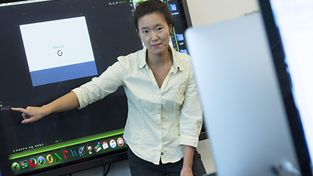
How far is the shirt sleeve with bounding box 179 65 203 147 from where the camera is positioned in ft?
3.26

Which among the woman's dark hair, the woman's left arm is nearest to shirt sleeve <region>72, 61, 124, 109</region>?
the woman's dark hair

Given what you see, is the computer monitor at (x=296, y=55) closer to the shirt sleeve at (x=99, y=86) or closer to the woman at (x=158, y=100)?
the woman at (x=158, y=100)

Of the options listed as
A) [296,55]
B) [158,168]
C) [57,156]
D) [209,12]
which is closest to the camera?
[296,55]

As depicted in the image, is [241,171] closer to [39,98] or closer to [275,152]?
[275,152]

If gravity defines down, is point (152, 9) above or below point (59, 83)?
above

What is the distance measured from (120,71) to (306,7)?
0.79m

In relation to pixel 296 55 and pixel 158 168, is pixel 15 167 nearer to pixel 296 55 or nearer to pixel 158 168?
pixel 158 168

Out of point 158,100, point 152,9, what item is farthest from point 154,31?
point 158,100

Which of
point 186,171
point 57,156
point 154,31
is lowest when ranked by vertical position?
point 186,171

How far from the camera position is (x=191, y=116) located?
3.31ft

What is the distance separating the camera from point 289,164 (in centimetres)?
36

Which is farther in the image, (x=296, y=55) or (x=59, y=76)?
(x=59, y=76)

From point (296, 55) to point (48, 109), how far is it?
0.86 metres

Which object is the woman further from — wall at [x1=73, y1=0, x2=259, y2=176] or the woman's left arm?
wall at [x1=73, y1=0, x2=259, y2=176]
